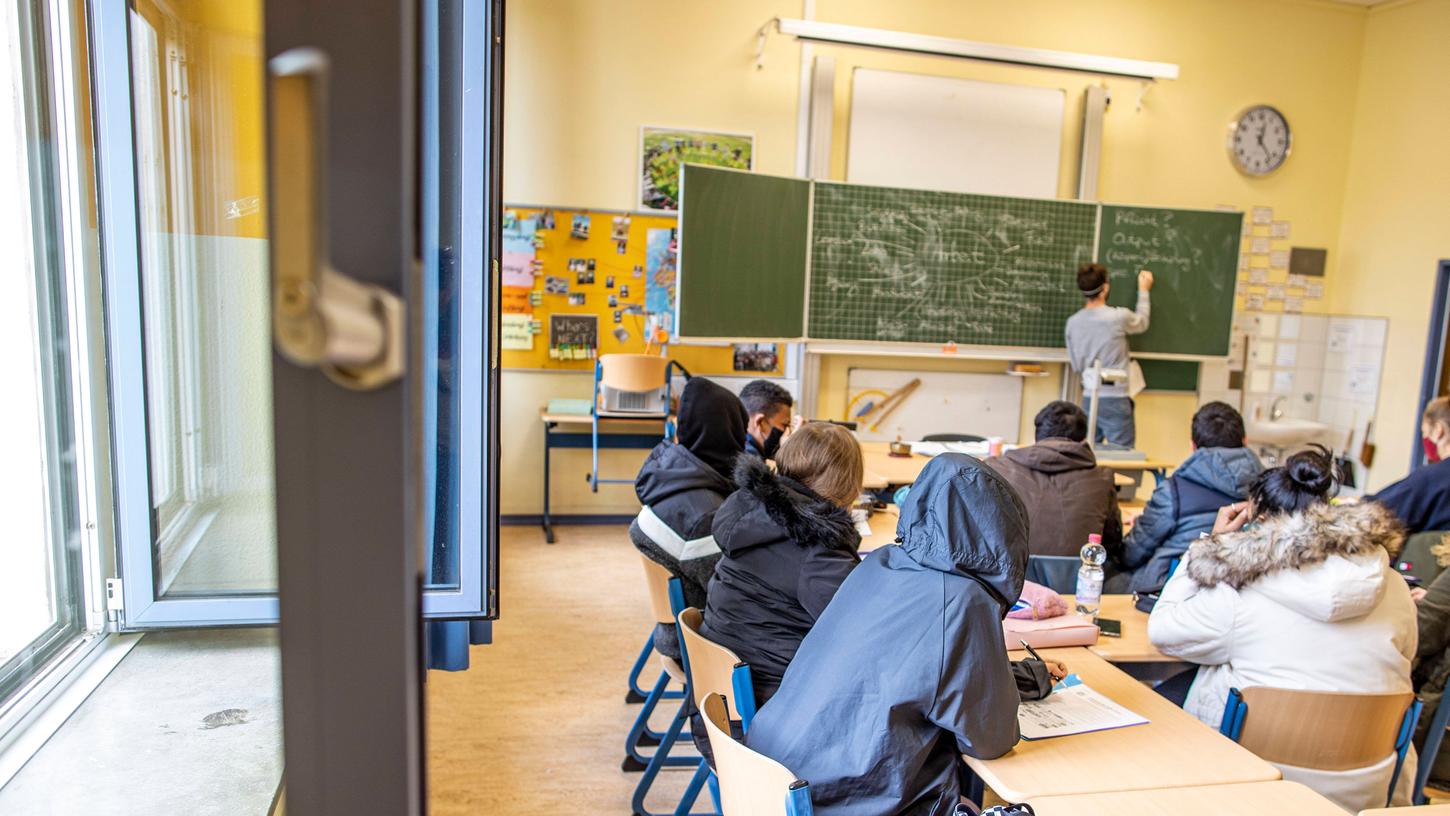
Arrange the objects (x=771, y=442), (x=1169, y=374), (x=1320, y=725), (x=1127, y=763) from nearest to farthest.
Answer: (x=1127, y=763) < (x=1320, y=725) < (x=771, y=442) < (x=1169, y=374)

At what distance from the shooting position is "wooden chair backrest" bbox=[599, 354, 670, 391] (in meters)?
5.15

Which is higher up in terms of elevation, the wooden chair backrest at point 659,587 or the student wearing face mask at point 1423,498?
the student wearing face mask at point 1423,498

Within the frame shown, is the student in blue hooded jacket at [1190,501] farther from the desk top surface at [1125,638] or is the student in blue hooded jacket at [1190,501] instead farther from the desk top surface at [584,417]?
the desk top surface at [584,417]

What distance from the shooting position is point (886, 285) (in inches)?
227

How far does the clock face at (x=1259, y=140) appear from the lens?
6.38 m

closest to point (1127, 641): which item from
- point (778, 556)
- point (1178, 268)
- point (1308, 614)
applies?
point (1308, 614)

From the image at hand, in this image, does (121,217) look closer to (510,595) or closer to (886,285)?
(510,595)

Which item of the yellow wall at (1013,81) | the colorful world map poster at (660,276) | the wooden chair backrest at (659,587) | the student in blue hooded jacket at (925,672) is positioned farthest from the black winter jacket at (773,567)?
the yellow wall at (1013,81)

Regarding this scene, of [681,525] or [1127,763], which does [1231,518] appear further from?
[681,525]

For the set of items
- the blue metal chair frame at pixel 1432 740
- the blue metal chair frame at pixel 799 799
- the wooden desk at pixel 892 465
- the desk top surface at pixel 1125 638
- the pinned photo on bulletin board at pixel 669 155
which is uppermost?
the pinned photo on bulletin board at pixel 669 155

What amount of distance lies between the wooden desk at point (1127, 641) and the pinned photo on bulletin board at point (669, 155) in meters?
3.86

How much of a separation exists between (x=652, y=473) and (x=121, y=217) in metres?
1.89

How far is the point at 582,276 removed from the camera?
5.62m

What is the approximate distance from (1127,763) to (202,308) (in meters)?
1.76
